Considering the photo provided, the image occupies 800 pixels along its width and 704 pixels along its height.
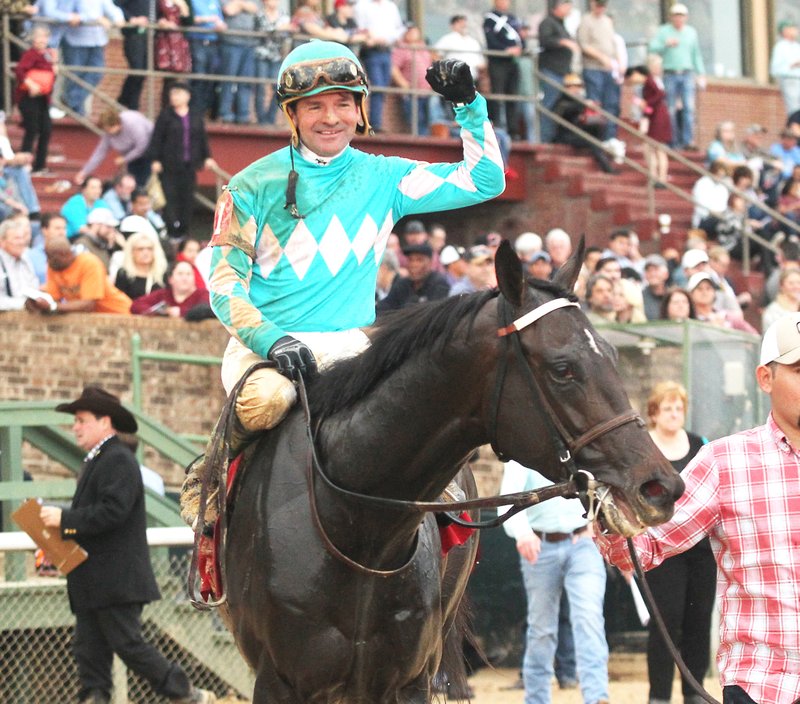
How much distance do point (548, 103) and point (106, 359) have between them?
8948mm

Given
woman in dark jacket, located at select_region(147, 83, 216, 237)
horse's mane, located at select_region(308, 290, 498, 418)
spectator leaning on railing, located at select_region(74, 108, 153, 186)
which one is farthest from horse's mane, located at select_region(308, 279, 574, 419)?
spectator leaning on railing, located at select_region(74, 108, 153, 186)

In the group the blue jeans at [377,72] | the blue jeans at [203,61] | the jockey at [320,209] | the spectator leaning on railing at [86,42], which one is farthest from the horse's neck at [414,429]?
the blue jeans at [377,72]

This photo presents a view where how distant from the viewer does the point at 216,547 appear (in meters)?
5.75

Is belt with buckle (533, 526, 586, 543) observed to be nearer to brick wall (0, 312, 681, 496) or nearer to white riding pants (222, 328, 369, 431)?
brick wall (0, 312, 681, 496)

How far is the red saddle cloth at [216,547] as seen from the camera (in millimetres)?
5688

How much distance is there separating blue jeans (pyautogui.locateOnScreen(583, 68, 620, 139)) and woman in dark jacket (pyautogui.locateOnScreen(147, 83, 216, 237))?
6.47 meters

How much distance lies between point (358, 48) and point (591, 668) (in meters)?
10.7

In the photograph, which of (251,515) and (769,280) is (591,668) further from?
(769,280)

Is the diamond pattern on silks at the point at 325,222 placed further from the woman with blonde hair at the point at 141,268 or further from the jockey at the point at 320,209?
the woman with blonde hair at the point at 141,268

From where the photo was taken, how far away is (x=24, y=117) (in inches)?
605

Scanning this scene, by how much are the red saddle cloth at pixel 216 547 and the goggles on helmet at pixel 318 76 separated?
4.16ft

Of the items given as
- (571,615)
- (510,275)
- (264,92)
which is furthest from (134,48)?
(510,275)

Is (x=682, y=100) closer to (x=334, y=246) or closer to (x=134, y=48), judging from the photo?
(x=134, y=48)

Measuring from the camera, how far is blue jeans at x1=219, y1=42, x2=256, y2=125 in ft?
57.9
